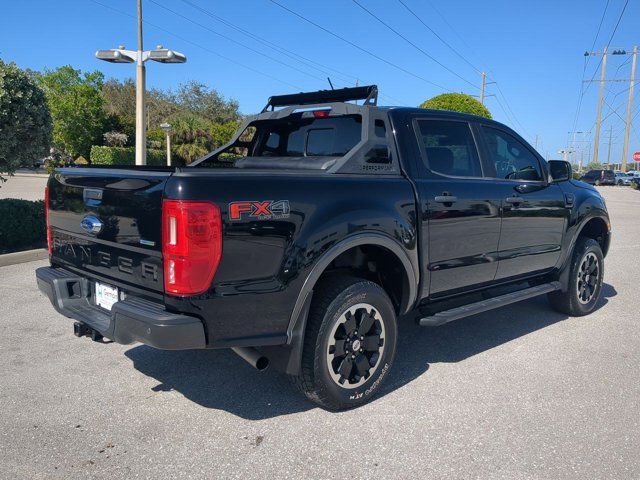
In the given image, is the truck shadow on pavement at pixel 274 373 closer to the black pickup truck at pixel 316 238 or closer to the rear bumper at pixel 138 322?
the black pickup truck at pixel 316 238

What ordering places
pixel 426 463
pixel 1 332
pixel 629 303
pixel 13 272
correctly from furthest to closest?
pixel 13 272 < pixel 629 303 < pixel 1 332 < pixel 426 463

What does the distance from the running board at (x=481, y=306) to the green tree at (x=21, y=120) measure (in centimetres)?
699

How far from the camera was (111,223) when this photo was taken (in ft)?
10.0

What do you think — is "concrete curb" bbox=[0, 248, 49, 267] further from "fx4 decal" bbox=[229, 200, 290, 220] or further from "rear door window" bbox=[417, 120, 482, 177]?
"rear door window" bbox=[417, 120, 482, 177]

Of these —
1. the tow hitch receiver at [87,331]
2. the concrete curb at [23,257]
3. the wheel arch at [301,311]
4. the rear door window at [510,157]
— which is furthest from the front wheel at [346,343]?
the concrete curb at [23,257]

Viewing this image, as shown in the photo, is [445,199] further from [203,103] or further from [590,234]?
[203,103]

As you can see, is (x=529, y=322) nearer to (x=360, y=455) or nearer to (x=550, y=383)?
(x=550, y=383)

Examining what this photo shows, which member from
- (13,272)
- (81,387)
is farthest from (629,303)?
(13,272)

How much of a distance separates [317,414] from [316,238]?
1.18 metres

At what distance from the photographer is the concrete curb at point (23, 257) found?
7223mm

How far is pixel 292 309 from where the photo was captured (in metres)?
2.99

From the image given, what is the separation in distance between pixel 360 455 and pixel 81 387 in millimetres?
2015

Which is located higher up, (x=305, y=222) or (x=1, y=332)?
(x=305, y=222)

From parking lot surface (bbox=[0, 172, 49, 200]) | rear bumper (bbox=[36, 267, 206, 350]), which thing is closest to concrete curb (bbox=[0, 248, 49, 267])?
rear bumper (bbox=[36, 267, 206, 350])
